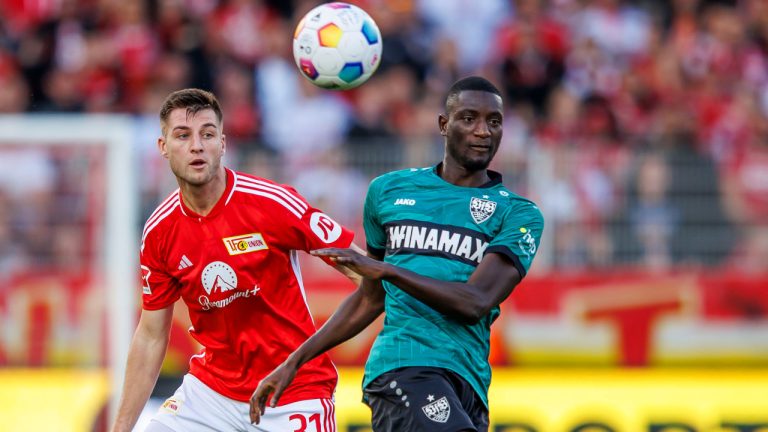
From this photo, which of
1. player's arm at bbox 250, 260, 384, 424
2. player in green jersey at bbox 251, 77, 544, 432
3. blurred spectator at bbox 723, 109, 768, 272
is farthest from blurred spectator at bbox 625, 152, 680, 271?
player's arm at bbox 250, 260, 384, 424

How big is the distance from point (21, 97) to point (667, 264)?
22.5 feet

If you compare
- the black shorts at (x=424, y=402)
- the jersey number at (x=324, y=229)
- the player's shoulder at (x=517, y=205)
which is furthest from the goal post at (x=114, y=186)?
the player's shoulder at (x=517, y=205)

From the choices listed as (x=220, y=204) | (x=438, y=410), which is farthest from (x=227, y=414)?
(x=438, y=410)

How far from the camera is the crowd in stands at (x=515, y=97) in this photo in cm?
1248

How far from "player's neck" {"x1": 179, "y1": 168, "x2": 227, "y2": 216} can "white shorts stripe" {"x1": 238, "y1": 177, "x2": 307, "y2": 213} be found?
11cm

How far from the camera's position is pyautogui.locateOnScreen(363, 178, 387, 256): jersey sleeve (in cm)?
610

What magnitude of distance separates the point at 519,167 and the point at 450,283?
686cm

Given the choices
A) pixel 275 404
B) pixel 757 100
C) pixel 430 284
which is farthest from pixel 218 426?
pixel 757 100

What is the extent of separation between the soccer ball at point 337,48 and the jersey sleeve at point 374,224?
3.19ft

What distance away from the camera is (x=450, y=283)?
561 cm

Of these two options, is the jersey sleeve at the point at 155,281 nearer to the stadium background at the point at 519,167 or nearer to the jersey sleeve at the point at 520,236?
the jersey sleeve at the point at 520,236

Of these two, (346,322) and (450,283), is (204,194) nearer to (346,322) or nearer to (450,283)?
(346,322)

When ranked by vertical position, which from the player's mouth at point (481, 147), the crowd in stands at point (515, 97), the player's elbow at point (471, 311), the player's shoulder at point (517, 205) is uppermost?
the crowd in stands at point (515, 97)

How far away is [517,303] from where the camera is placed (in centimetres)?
1279
